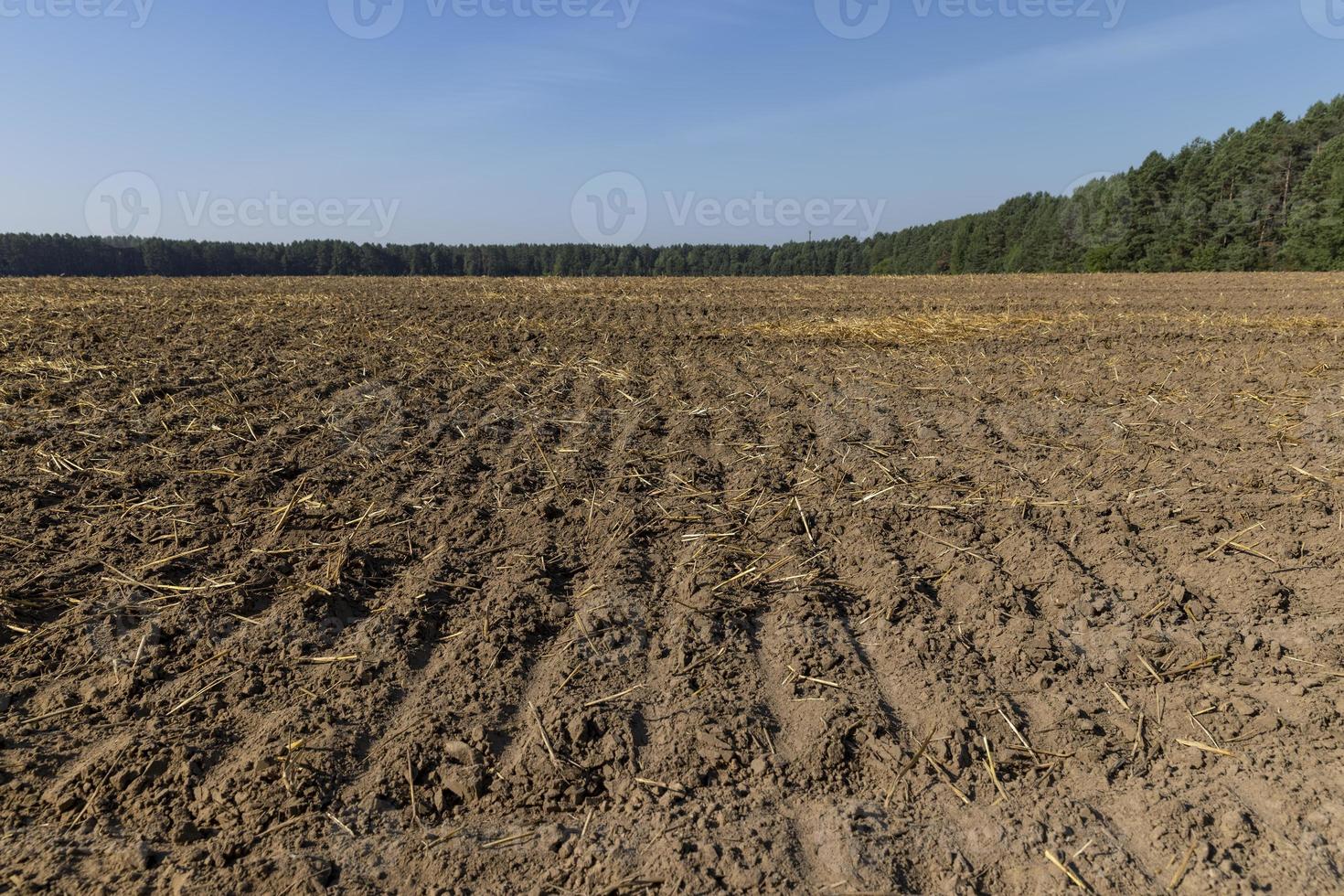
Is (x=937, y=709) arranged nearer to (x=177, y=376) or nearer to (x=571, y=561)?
(x=571, y=561)

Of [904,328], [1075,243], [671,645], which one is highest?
[1075,243]

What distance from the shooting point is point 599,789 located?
2.25 meters

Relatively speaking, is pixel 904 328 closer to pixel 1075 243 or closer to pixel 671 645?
pixel 671 645

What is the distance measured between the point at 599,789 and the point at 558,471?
2710mm

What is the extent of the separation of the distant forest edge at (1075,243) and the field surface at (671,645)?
162ft

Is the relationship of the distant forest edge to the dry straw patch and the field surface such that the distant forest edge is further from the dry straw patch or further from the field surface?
the field surface

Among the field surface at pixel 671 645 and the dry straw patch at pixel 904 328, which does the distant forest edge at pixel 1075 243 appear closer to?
the dry straw patch at pixel 904 328

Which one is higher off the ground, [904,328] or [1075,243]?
[1075,243]

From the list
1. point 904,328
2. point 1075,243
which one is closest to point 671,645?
point 904,328

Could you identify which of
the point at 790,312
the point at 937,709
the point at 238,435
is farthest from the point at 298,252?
the point at 937,709

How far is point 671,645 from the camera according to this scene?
9.57ft

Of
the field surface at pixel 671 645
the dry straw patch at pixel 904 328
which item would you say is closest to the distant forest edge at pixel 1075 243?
the dry straw patch at pixel 904 328

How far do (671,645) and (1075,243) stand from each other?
2686 inches

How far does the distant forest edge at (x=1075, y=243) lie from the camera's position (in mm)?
42938
